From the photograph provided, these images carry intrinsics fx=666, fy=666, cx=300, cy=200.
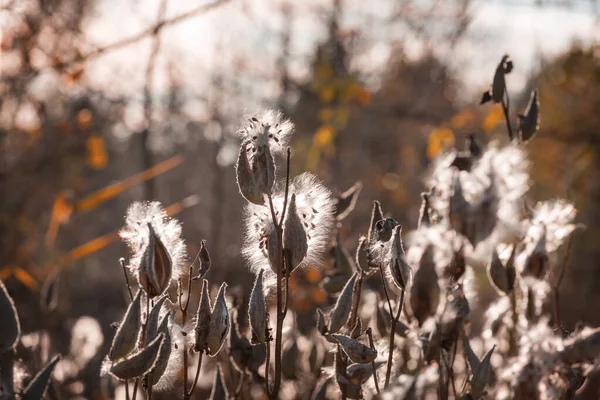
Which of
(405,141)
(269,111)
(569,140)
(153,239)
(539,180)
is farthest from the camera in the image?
(405,141)

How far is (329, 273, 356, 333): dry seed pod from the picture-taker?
3.52 feet

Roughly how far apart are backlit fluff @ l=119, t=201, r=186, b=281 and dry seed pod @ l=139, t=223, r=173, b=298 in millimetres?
25

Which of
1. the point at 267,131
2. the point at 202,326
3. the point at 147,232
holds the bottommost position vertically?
the point at 202,326

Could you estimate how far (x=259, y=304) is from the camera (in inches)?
39.3

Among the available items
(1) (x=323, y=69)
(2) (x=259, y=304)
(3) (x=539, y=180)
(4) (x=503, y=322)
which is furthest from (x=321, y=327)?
(3) (x=539, y=180)

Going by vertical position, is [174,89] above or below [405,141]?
below

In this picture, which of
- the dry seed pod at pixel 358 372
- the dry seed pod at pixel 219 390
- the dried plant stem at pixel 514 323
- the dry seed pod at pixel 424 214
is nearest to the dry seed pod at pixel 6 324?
the dry seed pod at pixel 219 390

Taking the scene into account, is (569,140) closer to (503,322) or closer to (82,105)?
(82,105)

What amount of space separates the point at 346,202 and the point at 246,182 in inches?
19.4

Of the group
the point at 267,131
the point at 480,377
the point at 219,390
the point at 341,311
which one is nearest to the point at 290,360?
the point at 219,390

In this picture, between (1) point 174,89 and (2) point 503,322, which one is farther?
(1) point 174,89

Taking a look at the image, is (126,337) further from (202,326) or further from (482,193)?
(482,193)

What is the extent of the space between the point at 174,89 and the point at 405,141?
11995mm

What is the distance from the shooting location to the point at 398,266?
990mm
